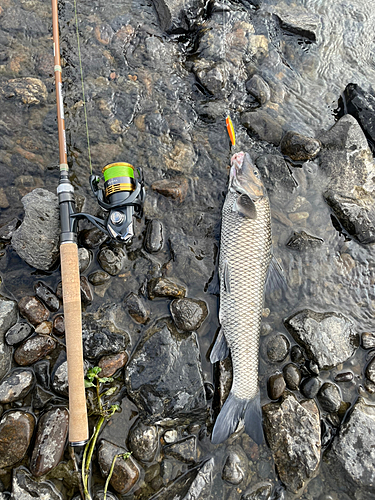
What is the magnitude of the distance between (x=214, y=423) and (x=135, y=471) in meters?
0.86

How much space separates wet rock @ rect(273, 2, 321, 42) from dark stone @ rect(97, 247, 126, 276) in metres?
3.95

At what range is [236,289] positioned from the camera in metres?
3.49

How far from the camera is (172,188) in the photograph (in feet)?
12.3

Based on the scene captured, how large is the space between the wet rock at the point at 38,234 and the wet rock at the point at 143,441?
182cm

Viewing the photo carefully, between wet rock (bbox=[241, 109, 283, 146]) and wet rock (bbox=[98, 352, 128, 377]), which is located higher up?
wet rock (bbox=[241, 109, 283, 146])

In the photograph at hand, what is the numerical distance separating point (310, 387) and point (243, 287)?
126cm

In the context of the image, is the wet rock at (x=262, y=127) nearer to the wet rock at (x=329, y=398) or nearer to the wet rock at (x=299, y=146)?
the wet rock at (x=299, y=146)

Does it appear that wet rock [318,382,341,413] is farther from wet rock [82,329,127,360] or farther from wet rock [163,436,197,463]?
wet rock [82,329,127,360]

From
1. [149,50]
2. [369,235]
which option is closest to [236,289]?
[369,235]

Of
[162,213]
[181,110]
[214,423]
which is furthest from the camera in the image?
[181,110]

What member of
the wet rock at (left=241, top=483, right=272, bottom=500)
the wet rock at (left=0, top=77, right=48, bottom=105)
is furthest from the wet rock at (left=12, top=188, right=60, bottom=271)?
the wet rock at (left=241, top=483, right=272, bottom=500)

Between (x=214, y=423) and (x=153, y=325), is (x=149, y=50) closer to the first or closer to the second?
(x=153, y=325)

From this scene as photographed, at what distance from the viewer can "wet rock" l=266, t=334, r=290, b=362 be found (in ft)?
11.7

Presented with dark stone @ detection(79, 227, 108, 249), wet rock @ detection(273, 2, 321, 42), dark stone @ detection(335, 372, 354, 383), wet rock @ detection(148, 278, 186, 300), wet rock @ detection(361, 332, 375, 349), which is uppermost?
wet rock @ detection(273, 2, 321, 42)
